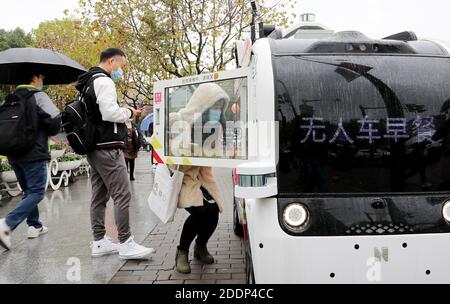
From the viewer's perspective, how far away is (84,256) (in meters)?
4.58

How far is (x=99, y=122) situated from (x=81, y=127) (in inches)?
7.2

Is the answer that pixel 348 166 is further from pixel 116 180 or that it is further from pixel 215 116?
pixel 116 180

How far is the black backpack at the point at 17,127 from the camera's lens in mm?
4465

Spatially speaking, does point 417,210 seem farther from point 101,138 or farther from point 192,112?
point 101,138

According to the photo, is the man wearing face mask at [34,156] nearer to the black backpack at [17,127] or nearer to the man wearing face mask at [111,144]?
the black backpack at [17,127]

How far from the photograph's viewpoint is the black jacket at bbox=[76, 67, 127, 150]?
4211 millimetres

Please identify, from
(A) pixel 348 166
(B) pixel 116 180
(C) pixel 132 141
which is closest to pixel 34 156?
(B) pixel 116 180

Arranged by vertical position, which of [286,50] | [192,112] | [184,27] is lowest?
[192,112]

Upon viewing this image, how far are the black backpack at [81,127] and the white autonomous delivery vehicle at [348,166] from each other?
2.06m

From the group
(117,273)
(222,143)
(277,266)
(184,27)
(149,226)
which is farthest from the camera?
(184,27)

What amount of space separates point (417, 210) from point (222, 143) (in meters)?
1.55

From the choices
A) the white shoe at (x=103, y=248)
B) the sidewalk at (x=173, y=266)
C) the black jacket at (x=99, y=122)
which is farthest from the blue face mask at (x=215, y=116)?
the white shoe at (x=103, y=248)

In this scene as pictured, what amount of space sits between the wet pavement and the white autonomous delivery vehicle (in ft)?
6.80
